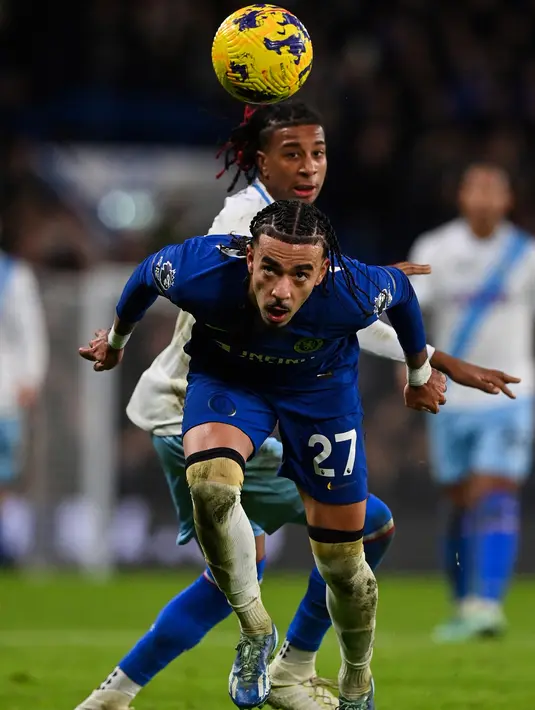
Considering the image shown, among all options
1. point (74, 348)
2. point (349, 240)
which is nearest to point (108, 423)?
point (74, 348)

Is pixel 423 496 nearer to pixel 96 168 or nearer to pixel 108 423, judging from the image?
pixel 108 423

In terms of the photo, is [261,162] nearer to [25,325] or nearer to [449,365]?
[449,365]

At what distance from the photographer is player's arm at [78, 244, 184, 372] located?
507 cm

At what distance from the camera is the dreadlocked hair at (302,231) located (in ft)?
16.0

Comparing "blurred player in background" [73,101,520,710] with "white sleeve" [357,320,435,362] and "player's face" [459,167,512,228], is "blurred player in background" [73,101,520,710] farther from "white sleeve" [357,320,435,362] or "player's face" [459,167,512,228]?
"player's face" [459,167,512,228]

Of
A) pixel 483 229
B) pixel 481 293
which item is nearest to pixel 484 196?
pixel 483 229

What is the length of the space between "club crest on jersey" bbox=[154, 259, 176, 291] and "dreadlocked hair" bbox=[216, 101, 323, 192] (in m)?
0.77

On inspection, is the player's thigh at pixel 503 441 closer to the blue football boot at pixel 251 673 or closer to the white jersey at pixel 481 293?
the white jersey at pixel 481 293

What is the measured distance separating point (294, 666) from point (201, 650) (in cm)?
278

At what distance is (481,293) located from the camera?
394 inches

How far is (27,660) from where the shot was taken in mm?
7848

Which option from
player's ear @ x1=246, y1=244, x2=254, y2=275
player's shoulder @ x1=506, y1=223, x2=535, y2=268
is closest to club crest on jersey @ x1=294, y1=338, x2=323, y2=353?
player's ear @ x1=246, y1=244, x2=254, y2=275

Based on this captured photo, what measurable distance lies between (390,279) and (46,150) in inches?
522

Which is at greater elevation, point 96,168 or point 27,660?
point 96,168
